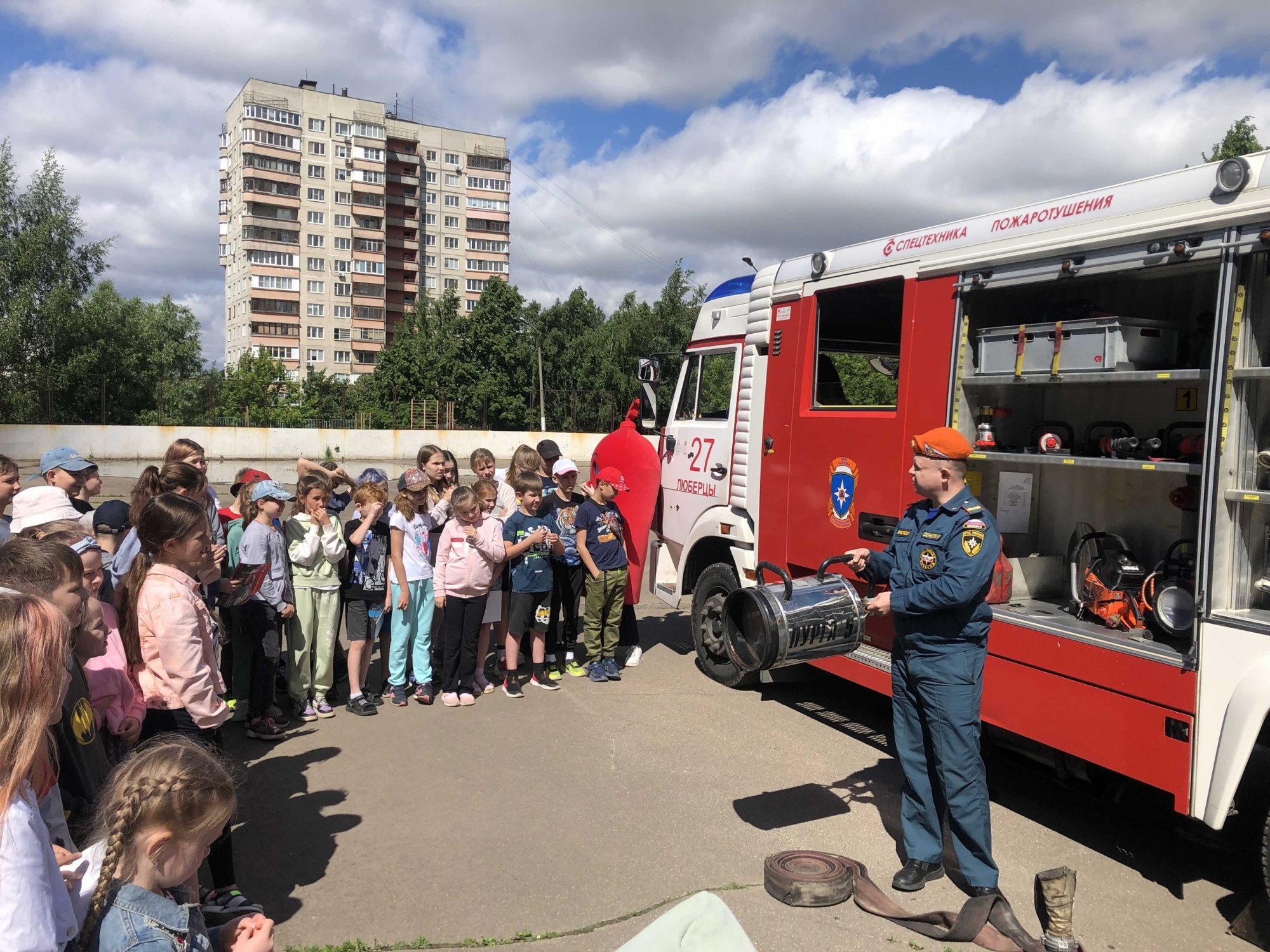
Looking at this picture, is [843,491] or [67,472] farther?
[843,491]

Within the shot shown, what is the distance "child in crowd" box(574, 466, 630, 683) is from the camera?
696 centimetres

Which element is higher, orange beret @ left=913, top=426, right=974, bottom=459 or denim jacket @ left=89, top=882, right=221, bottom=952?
orange beret @ left=913, top=426, right=974, bottom=459

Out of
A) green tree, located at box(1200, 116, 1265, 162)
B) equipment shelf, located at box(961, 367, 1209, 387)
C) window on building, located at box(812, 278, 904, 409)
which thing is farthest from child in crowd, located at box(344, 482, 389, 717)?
green tree, located at box(1200, 116, 1265, 162)

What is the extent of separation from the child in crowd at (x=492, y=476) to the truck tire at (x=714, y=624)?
1.66 meters

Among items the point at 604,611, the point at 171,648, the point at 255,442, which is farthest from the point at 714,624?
the point at 255,442

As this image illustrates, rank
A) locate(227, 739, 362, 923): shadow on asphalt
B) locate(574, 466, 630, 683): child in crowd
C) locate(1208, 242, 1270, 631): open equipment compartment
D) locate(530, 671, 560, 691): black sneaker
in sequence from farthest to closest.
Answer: locate(574, 466, 630, 683): child in crowd < locate(530, 671, 560, 691): black sneaker < locate(227, 739, 362, 923): shadow on asphalt < locate(1208, 242, 1270, 631): open equipment compartment

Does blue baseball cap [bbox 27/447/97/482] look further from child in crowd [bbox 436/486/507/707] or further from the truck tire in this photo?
the truck tire

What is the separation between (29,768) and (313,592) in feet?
14.2

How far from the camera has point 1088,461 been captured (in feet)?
14.0

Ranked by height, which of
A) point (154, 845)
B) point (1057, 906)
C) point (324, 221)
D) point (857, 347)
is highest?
point (324, 221)

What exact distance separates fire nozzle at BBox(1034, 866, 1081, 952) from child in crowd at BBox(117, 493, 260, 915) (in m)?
2.91

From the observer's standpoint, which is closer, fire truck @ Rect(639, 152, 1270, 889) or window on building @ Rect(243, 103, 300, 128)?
fire truck @ Rect(639, 152, 1270, 889)

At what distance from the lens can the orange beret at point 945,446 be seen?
386 cm

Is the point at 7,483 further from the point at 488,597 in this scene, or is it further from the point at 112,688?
the point at 488,597
